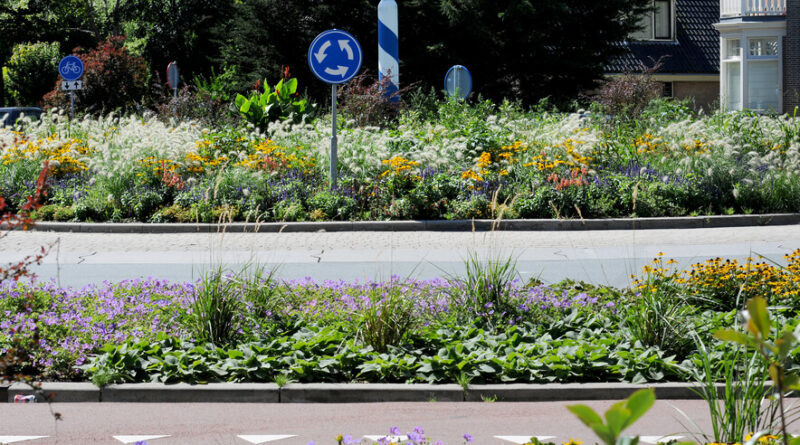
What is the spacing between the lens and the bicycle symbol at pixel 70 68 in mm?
23969

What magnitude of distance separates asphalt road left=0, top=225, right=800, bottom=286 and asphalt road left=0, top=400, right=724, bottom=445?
12.8 ft

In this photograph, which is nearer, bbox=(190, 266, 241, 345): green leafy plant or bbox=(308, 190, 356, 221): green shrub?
bbox=(190, 266, 241, 345): green leafy plant

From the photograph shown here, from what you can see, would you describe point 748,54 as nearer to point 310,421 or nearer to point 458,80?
point 458,80

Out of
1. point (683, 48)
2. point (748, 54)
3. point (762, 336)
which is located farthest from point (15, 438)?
point (683, 48)

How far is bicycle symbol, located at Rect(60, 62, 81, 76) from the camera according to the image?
23969mm

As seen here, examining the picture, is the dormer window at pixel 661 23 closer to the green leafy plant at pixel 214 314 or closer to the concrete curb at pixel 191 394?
the green leafy plant at pixel 214 314

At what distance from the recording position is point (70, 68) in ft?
79.5

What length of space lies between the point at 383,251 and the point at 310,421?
695 centimetres

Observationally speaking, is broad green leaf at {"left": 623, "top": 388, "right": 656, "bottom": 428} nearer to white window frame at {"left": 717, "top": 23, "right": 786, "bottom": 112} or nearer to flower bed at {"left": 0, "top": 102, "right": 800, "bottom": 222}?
flower bed at {"left": 0, "top": 102, "right": 800, "bottom": 222}

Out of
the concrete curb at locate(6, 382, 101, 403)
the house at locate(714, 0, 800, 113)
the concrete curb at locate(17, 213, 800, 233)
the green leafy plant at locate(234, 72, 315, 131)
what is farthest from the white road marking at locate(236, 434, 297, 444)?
the house at locate(714, 0, 800, 113)

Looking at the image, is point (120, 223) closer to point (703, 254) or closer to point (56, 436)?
point (703, 254)

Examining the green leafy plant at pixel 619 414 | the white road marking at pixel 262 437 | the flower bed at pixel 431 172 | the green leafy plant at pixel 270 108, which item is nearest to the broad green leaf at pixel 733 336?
the green leafy plant at pixel 619 414

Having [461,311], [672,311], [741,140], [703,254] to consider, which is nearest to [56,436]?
[461,311]

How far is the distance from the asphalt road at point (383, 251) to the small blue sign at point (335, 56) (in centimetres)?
279
